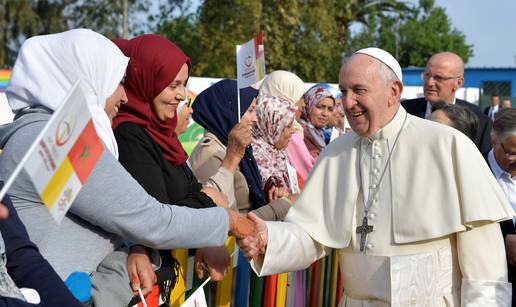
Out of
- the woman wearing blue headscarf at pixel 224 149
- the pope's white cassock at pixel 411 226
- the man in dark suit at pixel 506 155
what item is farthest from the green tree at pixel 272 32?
the pope's white cassock at pixel 411 226

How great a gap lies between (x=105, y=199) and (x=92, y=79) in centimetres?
51

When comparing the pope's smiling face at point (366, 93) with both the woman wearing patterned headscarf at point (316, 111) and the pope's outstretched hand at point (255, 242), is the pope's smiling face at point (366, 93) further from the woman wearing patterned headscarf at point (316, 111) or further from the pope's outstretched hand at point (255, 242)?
the woman wearing patterned headscarf at point (316, 111)

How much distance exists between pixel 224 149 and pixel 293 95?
8.08 feet

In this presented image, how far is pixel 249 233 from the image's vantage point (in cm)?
345

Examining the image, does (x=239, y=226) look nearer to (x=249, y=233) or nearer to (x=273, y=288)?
(x=249, y=233)

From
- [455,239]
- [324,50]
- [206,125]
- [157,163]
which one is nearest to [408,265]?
[455,239]

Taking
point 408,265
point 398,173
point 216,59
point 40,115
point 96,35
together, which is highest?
point 96,35

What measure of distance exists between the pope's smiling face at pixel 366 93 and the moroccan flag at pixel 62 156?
5.37ft

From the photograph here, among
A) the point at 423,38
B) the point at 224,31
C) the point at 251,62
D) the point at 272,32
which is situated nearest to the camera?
the point at 251,62

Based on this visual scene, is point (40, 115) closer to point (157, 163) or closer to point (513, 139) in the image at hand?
point (157, 163)

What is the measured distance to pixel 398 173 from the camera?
3600 millimetres

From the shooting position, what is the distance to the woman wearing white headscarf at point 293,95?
262 inches

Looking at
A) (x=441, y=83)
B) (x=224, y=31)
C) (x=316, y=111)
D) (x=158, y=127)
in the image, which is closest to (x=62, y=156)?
(x=158, y=127)

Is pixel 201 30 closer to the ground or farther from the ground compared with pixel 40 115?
closer to the ground
